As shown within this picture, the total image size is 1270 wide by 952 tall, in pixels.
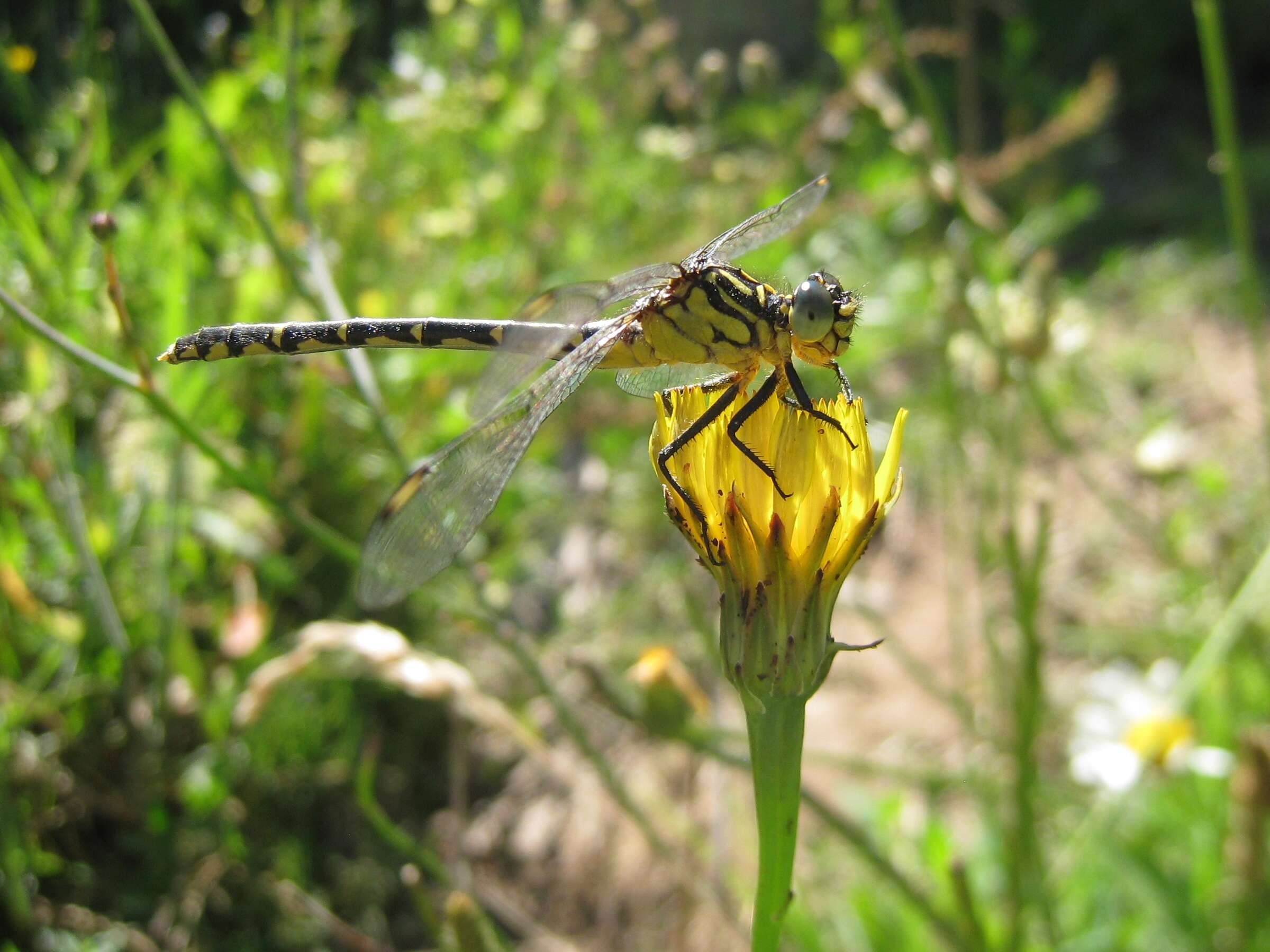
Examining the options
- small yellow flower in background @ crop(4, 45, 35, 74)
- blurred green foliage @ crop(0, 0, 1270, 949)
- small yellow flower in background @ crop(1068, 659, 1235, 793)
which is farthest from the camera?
small yellow flower in background @ crop(4, 45, 35, 74)

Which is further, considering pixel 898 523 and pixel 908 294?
pixel 898 523

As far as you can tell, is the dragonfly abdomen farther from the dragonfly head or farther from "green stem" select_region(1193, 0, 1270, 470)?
"green stem" select_region(1193, 0, 1270, 470)

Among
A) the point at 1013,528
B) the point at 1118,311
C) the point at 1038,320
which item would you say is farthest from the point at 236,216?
the point at 1118,311

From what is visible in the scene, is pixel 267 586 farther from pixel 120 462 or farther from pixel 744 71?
pixel 744 71

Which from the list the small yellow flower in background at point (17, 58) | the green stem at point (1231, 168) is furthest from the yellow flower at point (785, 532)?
the small yellow flower in background at point (17, 58)

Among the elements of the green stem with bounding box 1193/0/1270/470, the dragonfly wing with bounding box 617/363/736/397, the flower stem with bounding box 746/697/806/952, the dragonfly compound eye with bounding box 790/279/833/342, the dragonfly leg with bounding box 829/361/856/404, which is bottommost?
the flower stem with bounding box 746/697/806/952

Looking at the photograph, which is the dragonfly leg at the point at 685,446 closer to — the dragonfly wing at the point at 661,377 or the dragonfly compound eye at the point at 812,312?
the dragonfly compound eye at the point at 812,312

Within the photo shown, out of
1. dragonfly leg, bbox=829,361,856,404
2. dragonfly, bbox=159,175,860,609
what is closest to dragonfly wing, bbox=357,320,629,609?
dragonfly, bbox=159,175,860,609
